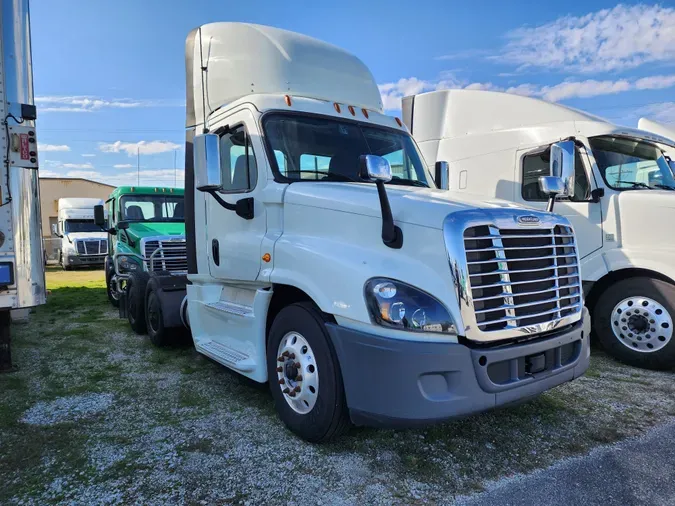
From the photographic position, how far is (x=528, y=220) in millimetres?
3178

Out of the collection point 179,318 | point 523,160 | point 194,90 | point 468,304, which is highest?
point 194,90

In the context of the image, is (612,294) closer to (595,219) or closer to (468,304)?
(595,219)

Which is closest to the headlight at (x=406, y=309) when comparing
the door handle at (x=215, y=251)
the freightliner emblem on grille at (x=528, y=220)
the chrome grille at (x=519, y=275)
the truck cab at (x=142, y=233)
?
the chrome grille at (x=519, y=275)

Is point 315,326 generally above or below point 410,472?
above

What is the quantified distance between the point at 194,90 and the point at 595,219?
15.8 feet

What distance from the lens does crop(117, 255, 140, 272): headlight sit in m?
9.02

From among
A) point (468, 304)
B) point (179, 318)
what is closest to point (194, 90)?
point (179, 318)

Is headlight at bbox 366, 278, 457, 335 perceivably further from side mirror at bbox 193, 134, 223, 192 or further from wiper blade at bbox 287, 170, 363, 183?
side mirror at bbox 193, 134, 223, 192

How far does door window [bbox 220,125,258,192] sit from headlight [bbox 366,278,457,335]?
172 cm

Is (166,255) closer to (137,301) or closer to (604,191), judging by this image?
(137,301)

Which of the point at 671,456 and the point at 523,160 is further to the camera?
the point at 523,160

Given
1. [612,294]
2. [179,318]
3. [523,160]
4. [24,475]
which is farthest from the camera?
[523,160]

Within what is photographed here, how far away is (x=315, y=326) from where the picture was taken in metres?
3.26

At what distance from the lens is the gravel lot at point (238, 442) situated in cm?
289
